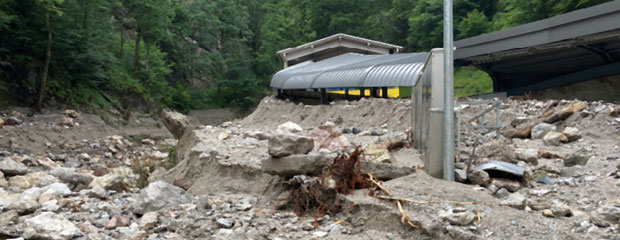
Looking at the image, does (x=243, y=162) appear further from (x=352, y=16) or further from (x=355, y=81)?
(x=352, y=16)

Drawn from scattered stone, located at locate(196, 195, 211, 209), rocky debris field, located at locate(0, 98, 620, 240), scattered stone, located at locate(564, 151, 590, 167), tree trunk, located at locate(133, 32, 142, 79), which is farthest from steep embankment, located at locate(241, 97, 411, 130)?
tree trunk, located at locate(133, 32, 142, 79)

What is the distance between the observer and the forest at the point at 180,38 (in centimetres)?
1955

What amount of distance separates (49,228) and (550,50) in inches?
587

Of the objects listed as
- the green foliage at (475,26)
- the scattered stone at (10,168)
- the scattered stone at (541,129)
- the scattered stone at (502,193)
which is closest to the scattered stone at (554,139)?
the scattered stone at (541,129)

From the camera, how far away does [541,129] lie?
9023 mm

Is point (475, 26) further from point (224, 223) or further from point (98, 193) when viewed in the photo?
point (224, 223)

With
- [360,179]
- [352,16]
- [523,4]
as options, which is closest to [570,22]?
[360,179]

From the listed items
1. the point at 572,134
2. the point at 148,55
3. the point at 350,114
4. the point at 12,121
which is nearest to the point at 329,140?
the point at 572,134

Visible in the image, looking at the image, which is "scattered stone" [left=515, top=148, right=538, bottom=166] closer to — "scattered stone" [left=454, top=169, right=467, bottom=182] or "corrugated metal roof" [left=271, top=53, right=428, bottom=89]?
"scattered stone" [left=454, top=169, right=467, bottom=182]

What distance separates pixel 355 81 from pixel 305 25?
30.2 m

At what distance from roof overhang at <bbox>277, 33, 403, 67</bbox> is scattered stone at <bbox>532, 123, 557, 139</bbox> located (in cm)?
1976

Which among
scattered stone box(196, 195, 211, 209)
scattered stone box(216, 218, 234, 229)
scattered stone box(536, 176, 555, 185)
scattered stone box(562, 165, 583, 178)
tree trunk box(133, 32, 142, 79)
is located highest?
tree trunk box(133, 32, 142, 79)

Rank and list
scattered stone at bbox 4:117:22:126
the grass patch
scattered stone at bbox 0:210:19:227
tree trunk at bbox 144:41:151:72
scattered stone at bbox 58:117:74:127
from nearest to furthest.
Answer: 1. scattered stone at bbox 0:210:19:227
2. scattered stone at bbox 4:117:22:126
3. scattered stone at bbox 58:117:74:127
4. the grass patch
5. tree trunk at bbox 144:41:151:72

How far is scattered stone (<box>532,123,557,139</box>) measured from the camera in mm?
8953
